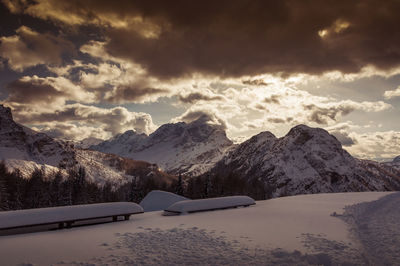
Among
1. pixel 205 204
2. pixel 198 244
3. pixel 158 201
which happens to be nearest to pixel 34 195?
pixel 158 201

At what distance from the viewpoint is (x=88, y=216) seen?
1972 centimetres

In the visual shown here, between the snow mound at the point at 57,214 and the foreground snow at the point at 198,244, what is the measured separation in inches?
34.7

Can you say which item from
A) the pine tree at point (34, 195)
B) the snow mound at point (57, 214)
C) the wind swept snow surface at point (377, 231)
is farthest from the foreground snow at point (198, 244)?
the pine tree at point (34, 195)

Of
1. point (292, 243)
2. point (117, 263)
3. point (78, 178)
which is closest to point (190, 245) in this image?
point (117, 263)

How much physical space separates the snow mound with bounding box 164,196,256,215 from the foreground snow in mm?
5472

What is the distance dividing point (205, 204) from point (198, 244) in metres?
12.9

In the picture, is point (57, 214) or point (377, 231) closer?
point (377, 231)

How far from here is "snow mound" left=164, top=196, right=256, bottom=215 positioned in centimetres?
2528

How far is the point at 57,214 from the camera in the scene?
61.0 ft

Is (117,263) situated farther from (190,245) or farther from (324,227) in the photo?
(324,227)

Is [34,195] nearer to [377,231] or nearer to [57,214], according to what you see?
[57,214]

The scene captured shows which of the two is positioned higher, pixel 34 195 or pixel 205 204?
pixel 205 204

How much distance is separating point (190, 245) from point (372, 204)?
77.8 ft

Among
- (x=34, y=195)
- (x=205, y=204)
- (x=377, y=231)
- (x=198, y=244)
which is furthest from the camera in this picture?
(x=34, y=195)
